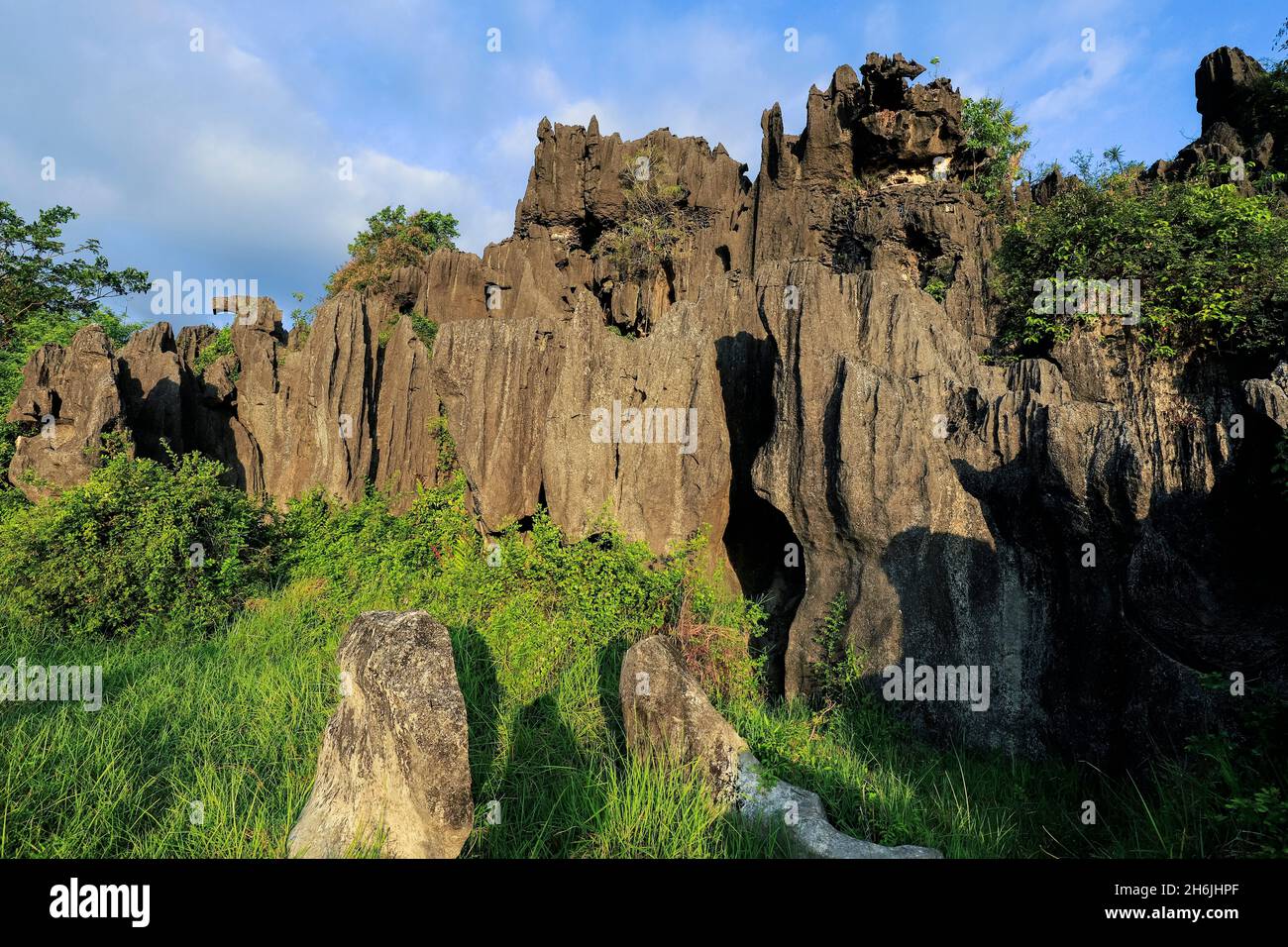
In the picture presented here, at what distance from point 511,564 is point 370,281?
2597 cm

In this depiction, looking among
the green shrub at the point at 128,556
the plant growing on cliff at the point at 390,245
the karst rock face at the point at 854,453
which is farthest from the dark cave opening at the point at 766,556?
the plant growing on cliff at the point at 390,245

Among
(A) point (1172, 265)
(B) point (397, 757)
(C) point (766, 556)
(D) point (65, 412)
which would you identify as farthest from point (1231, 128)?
(D) point (65, 412)

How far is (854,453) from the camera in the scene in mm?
6566

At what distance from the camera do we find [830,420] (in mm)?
6926

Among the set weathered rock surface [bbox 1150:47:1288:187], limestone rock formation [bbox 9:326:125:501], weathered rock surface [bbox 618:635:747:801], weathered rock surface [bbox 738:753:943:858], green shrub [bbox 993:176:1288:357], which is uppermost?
weathered rock surface [bbox 1150:47:1288:187]

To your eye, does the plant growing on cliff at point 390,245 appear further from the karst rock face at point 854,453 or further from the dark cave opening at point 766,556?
the dark cave opening at point 766,556

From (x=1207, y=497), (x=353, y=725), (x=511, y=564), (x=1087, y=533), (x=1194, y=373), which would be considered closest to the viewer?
(x=353, y=725)

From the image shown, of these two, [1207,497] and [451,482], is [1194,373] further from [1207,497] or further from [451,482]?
[451,482]

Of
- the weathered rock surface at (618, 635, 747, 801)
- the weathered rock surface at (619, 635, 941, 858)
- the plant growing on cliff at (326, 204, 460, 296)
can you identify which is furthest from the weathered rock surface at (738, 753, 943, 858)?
the plant growing on cliff at (326, 204, 460, 296)

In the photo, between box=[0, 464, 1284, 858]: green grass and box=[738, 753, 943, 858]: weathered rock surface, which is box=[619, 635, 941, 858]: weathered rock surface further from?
box=[0, 464, 1284, 858]: green grass

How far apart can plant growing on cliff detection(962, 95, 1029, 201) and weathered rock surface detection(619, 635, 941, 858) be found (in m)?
25.0

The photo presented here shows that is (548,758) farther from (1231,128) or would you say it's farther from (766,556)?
(1231,128)

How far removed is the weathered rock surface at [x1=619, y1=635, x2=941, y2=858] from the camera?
4.06 m

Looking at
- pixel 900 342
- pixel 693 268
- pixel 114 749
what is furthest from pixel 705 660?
pixel 693 268
